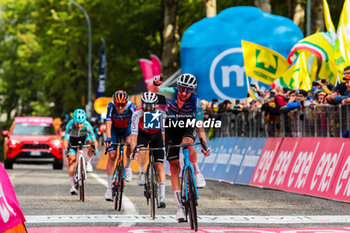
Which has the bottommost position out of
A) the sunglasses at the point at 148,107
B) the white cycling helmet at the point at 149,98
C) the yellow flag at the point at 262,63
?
the sunglasses at the point at 148,107

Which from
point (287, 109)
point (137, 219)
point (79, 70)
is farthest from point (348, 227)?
point (79, 70)

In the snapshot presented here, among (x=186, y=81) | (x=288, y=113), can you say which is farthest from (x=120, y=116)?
(x=288, y=113)

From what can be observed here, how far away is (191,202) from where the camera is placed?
11617mm

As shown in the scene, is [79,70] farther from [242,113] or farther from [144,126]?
[144,126]

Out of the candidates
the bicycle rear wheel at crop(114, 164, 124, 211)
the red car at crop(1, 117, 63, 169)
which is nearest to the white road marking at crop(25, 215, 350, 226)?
the bicycle rear wheel at crop(114, 164, 124, 211)

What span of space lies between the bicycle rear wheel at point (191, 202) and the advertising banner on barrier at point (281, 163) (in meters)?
7.54

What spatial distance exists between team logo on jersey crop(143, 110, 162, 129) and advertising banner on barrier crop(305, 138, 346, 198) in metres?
4.31

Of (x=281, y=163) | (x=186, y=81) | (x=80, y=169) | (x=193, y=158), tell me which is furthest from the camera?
(x=281, y=163)

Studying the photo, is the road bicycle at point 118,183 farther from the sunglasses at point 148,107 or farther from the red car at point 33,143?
the red car at point 33,143

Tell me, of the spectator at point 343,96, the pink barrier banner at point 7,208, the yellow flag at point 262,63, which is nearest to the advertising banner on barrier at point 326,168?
the spectator at point 343,96

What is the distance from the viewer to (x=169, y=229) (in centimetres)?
1178

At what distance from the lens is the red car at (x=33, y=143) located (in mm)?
34688

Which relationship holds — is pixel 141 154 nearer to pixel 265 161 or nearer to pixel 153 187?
pixel 153 187

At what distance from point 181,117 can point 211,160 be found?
13311mm
